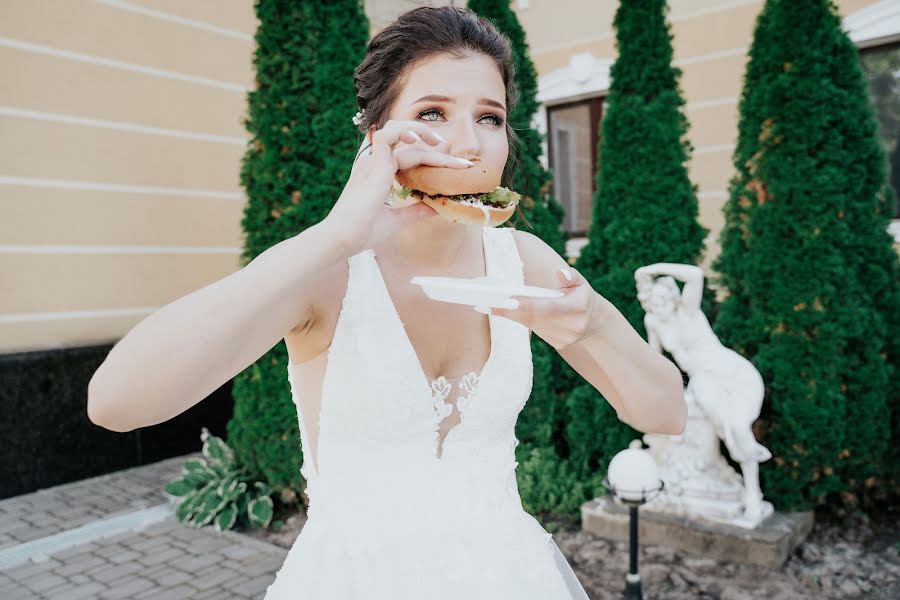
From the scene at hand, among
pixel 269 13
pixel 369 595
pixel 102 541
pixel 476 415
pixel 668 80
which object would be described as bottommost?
pixel 102 541

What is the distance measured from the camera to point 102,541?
4.78 m

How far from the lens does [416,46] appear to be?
1512 millimetres

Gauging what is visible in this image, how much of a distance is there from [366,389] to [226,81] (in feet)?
23.0

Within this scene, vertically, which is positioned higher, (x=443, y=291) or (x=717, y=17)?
(x=717, y=17)

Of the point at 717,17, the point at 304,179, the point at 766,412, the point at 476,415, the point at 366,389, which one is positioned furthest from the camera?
the point at 717,17

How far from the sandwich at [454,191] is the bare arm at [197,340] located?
0.33 meters

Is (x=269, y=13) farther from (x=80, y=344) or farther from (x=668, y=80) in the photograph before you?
(x=80, y=344)

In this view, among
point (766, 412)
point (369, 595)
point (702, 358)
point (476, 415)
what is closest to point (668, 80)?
point (702, 358)

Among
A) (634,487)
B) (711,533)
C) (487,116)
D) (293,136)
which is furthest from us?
(293,136)

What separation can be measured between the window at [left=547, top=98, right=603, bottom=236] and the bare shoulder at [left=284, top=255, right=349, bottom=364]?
7.30 meters

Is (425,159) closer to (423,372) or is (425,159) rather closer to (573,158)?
(423,372)

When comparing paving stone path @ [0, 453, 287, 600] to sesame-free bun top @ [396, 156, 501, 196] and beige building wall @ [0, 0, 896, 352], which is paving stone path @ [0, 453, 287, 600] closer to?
beige building wall @ [0, 0, 896, 352]

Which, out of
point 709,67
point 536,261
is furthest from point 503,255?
point 709,67

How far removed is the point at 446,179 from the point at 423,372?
0.44 metres
